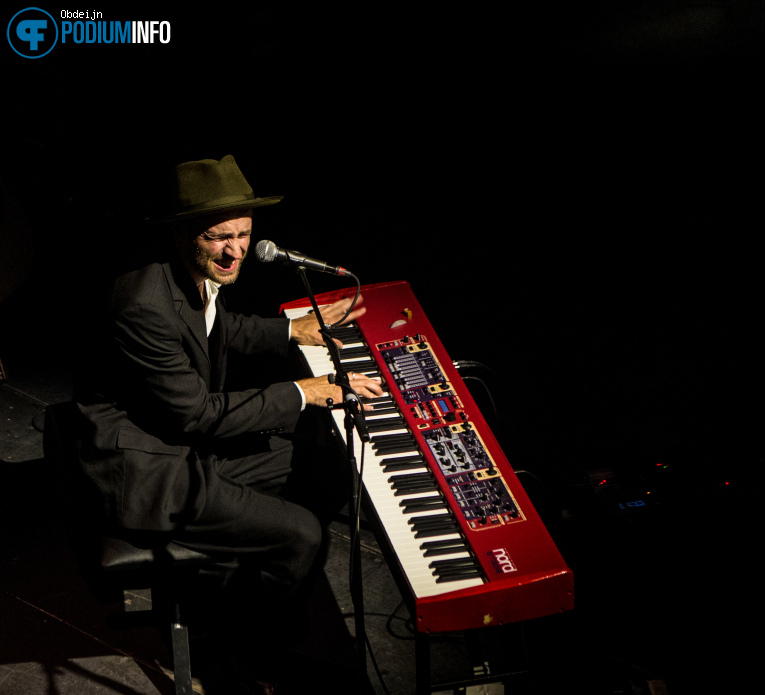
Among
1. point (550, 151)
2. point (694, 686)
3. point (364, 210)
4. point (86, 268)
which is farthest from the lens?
point (86, 268)

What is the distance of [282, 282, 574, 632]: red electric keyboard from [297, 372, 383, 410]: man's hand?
2.3 inches

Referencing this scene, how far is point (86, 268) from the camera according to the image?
17.1ft

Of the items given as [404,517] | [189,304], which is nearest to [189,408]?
[189,304]

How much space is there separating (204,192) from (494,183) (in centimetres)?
201

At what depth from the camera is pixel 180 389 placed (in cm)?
269

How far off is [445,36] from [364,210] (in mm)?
1186

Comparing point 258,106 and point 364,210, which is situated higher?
point 258,106

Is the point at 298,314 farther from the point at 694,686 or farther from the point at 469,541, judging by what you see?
the point at 694,686

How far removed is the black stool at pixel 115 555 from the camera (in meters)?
2.44

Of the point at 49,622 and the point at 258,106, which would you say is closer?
the point at 49,622

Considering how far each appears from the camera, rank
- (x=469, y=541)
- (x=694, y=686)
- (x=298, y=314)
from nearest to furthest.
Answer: (x=469, y=541) < (x=694, y=686) < (x=298, y=314)

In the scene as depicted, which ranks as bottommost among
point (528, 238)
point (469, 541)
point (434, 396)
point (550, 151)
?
point (469, 541)

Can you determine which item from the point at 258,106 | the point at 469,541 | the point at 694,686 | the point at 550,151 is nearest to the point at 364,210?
the point at 258,106

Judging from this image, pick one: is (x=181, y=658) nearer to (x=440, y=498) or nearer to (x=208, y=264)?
(x=440, y=498)
